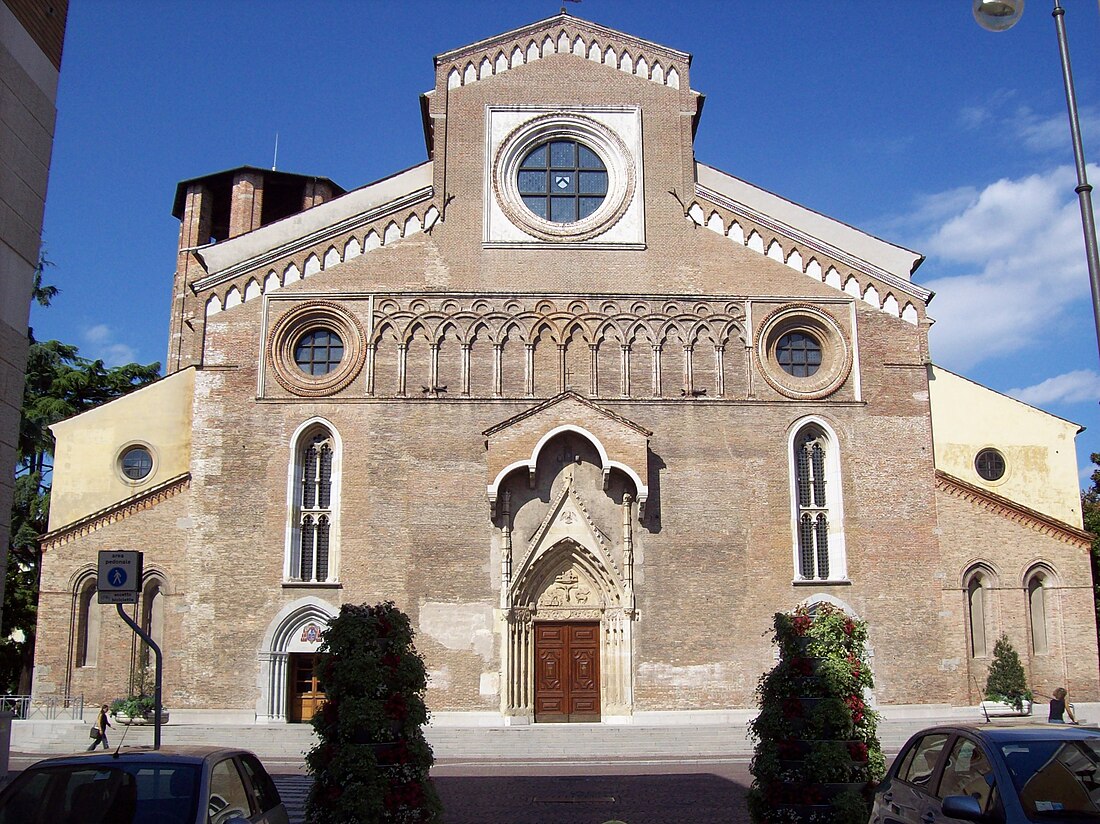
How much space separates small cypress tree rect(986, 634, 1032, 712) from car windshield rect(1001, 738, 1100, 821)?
58.0 feet

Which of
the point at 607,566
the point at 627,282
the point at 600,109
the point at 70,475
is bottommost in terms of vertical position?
the point at 607,566

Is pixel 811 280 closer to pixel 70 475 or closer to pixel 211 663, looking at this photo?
pixel 211 663

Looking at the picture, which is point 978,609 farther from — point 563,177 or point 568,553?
point 563,177

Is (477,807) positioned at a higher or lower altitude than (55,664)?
lower

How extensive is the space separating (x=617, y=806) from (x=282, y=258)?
53.1ft

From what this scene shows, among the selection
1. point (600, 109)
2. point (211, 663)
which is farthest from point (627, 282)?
point (211, 663)

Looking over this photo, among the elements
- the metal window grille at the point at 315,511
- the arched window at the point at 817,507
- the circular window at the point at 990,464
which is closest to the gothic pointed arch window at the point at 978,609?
the circular window at the point at 990,464

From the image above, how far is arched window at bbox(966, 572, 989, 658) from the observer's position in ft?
82.1

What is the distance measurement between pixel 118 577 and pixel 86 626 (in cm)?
1347

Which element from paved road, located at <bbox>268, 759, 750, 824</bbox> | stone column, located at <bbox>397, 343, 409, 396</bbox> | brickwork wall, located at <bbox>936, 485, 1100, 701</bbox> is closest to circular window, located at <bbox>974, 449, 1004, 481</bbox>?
brickwork wall, located at <bbox>936, 485, 1100, 701</bbox>

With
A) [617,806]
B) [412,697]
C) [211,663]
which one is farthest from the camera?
[211,663]

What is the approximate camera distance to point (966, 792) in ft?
26.6

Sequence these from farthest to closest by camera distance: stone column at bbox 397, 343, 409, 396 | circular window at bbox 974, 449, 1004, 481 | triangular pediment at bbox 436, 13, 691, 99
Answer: triangular pediment at bbox 436, 13, 691, 99, circular window at bbox 974, 449, 1004, 481, stone column at bbox 397, 343, 409, 396

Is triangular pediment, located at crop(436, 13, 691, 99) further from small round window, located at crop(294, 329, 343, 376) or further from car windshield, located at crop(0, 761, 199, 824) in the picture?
car windshield, located at crop(0, 761, 199, 824)
